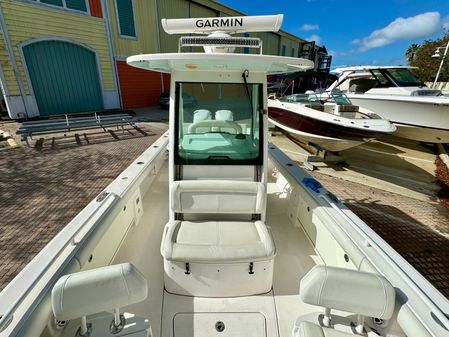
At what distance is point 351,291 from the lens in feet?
4.02

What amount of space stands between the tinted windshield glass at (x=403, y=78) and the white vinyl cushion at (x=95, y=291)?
859 cm

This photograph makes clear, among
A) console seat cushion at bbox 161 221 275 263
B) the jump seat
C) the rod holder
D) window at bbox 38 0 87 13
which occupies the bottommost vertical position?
the rod holder

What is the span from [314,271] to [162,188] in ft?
7.96

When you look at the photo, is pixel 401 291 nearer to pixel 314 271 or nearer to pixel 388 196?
pixel 314 271

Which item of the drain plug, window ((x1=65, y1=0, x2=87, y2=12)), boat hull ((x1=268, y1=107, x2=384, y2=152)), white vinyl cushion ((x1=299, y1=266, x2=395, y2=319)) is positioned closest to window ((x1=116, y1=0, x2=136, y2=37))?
window ((x1=65, y1=0, x2=87, y2=12))

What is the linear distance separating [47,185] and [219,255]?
4.40 metres

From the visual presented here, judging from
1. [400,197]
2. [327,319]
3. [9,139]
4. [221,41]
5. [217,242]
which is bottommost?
[400,197]

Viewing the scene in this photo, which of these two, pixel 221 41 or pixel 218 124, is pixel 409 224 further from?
pixel 221 41

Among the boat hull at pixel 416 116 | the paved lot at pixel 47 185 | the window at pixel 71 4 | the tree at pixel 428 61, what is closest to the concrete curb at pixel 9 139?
the paved lot at pixel 47 185

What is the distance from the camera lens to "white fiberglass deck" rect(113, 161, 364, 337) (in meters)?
1.61

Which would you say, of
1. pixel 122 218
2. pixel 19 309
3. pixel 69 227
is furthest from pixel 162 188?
pixel 19 309

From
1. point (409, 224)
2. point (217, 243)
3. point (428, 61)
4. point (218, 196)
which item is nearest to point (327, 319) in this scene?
point (217, 243)

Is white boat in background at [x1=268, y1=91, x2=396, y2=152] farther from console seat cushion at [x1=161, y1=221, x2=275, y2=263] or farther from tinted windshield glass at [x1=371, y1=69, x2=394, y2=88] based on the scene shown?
console seat cushion at [x1=161, y1=221, x2=275, y2=263]

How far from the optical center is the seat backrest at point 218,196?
1.99 m
